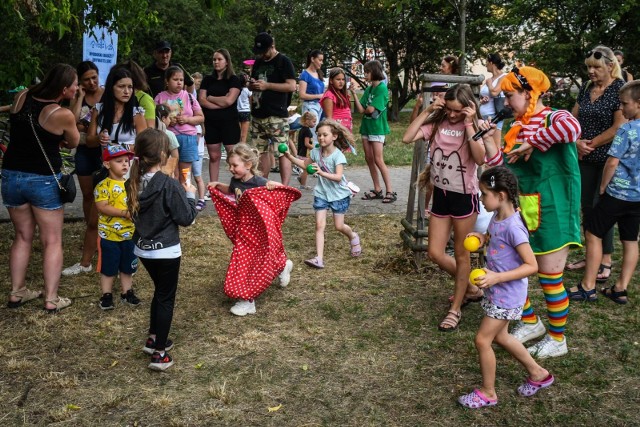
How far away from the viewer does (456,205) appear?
4945mm

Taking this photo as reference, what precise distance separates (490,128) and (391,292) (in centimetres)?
188

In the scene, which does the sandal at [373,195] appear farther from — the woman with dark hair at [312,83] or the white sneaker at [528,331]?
the white sneaker at [528,331]

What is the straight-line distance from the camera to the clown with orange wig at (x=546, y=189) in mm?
4438

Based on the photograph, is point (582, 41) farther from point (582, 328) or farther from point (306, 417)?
point (306, 417)

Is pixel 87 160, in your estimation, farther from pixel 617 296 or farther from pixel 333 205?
pixel 617 296

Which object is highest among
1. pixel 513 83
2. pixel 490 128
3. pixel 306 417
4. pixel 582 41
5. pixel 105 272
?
pixel 582 41

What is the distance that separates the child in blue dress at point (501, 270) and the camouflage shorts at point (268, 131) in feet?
16.7

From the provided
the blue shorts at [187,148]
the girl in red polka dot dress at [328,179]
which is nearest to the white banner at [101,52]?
the blue shorts at [187,148]

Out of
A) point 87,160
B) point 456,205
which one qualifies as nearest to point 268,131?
point 87,160

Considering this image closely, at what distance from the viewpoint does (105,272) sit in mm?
5371

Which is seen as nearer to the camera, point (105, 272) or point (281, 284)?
point (105, 272)

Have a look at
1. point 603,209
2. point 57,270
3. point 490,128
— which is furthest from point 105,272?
point 603,209

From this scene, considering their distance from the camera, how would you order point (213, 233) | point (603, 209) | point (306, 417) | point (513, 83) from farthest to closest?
1. point (213, 233)
2. point (603, 209)
3. point (513, 83)
4. point (306, 417)

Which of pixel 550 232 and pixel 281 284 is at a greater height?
pixel 550 232
